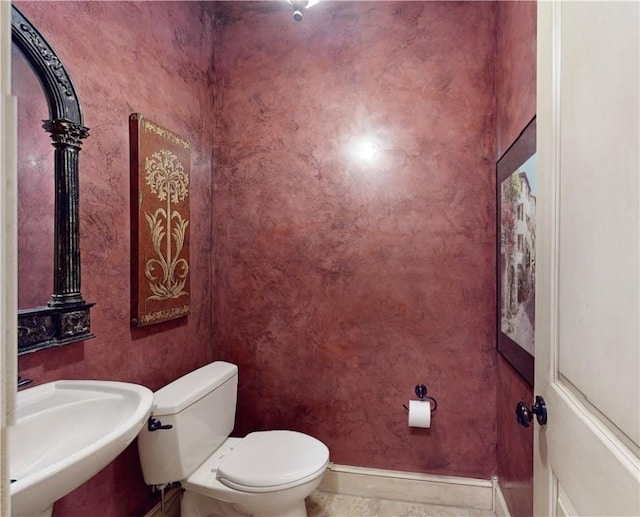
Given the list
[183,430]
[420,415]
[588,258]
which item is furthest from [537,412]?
[183,430]

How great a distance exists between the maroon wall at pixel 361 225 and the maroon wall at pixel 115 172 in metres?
0.32

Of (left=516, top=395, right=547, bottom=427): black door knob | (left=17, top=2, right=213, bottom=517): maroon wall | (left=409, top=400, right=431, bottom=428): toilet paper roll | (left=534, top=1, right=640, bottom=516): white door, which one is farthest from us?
(left=409, top=400, right=431, bottom=428): toilet paper roll

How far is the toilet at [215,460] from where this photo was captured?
1.42 m

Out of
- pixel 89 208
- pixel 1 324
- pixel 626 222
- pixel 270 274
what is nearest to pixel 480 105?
pixel 270 274

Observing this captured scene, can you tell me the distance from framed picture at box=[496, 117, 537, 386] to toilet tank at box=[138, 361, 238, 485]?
4.32ft

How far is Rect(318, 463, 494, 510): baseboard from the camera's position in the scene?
1886 mm

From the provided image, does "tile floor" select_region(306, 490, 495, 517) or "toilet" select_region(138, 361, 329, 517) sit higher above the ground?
"toilet" select_region(138, 361, 329, 517)

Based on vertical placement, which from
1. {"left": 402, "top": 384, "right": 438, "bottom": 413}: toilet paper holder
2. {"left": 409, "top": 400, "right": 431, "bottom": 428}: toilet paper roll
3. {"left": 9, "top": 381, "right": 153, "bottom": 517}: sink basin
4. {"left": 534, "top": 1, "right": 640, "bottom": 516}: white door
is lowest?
{"left": 409, "top": 400, "right": 431, "bottom": 428}: toilet paper roll

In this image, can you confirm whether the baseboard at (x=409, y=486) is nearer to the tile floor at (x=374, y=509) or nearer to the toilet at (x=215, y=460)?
the tile floor at (x=374, y=509)

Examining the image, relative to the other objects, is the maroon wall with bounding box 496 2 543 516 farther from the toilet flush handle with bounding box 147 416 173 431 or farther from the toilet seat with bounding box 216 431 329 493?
the toilet flush handle with bounding box 147 416 173 431

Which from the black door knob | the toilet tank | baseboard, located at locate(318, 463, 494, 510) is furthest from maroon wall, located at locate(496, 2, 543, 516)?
the toilet tank

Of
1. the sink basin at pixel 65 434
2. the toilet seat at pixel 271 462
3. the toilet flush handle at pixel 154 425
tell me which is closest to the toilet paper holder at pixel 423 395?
the toilet seat at pixel 271 462

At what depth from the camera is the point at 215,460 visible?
64.6 inches

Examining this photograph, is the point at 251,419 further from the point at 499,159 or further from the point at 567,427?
the point at 499,159
